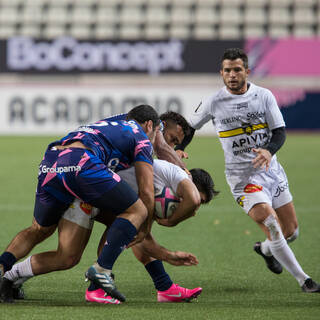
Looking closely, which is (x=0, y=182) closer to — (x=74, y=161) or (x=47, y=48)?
(x=74, y=161)

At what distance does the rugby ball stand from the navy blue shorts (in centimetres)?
29

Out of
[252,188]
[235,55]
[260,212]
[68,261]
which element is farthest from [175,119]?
[68,261]

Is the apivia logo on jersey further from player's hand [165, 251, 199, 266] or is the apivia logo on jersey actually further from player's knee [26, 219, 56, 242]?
player's hand [165, 251, 199, 266]

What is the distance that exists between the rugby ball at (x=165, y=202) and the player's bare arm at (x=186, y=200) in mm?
50

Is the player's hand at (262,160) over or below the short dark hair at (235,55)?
below

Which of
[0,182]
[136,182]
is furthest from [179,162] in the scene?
[0,182]

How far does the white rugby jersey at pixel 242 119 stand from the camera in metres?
6.25

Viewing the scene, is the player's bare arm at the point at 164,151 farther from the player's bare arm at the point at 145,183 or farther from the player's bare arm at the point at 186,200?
the player's bare arm at the point at 145,183

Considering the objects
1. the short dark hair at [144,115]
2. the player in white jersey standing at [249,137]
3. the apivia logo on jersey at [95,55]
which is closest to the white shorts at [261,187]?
the player in white jersey standing at [249,137]

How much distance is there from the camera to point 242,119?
634 cm

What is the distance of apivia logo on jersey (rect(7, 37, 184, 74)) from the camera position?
2402cm

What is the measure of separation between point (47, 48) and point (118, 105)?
114 inches

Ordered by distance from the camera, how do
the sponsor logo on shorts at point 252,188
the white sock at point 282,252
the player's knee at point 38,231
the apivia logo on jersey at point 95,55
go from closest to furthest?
1. the player's knee at point 38,231
2. the white sock at point 282,252
3. the sponsor logo on shorts at point 252,188
4. the apivia logo on jersey at point 95,55

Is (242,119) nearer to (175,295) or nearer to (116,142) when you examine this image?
(116,142)
